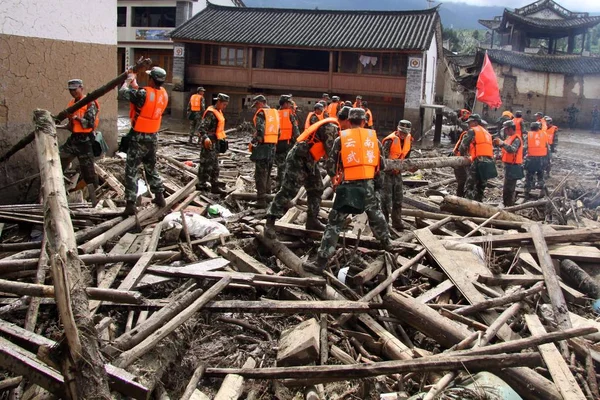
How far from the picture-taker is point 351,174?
601 cm

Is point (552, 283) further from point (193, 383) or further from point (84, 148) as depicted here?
point (84, 148)

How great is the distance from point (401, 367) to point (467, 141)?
21.1 ft

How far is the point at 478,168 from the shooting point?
31.3 feet

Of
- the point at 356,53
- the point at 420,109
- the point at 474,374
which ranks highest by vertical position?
the point at 356,53

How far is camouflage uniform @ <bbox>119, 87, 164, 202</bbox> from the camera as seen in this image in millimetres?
7008

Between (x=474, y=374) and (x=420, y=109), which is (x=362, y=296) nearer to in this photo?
(x=474, y=374)

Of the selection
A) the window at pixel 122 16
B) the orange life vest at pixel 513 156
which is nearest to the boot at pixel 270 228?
the orange life vest at pixel 513 156

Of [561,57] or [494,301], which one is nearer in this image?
[494,301]

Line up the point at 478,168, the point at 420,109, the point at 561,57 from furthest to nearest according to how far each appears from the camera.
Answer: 1. the point at 561,57
2. the point at 420,109
3. the point at 478,168

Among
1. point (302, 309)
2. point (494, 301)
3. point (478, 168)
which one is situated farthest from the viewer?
point (478, 168)

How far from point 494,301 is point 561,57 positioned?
30.7m

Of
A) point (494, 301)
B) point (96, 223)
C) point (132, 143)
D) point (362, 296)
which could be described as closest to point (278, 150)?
point (132, 143)

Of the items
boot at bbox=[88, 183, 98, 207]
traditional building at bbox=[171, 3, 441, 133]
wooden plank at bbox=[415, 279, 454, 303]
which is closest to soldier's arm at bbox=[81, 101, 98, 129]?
boot at bbox=[88, 183, 98, 207]

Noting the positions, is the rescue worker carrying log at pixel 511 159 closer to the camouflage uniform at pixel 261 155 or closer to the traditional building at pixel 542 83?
the camouflage uniform at pixel 261 155
